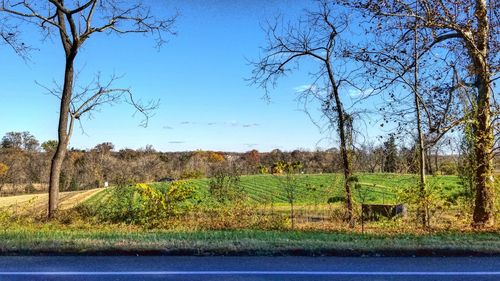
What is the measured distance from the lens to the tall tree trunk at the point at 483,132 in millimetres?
11516

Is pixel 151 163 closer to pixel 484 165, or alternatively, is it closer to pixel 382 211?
pixel 382 211

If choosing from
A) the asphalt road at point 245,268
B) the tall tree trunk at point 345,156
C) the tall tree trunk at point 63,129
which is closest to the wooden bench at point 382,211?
the tall tree trunk at point 345,156

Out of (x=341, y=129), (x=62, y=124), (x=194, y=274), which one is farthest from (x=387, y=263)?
(x=62, y=124)

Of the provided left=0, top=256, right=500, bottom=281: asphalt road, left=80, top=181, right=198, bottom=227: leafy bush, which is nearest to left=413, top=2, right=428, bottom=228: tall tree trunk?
left=0, top=256, right=500, bottom=281: asphalt road

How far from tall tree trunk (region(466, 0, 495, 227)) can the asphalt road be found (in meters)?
5.38

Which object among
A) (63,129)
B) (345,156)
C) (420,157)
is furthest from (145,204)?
(420,157)

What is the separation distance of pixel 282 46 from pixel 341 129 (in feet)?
10.8

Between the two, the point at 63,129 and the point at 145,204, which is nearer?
the point at 145,204

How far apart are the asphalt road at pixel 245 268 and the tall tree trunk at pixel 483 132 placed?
538 centimetres

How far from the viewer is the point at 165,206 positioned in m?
12.8

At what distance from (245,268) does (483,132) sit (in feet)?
27.1

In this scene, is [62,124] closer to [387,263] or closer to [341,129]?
[341,129]

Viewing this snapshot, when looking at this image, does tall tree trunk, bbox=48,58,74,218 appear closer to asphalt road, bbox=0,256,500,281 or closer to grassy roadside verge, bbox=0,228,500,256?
grassy roadside verge, bbox=0,228,500,256

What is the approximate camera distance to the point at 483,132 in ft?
38.0
